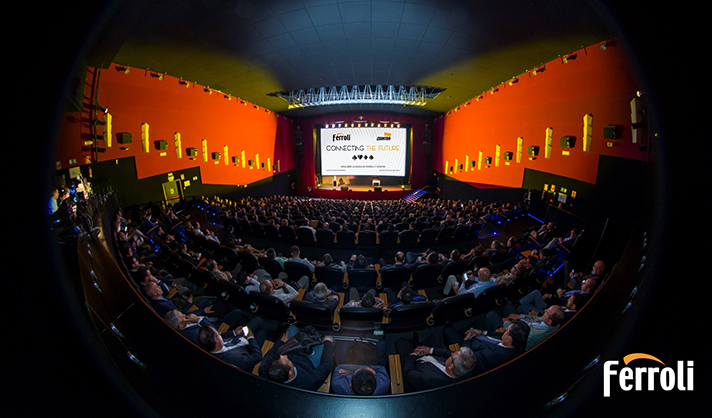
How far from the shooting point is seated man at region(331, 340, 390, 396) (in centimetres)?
122

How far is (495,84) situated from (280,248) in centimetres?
902

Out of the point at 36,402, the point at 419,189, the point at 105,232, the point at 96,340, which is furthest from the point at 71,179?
the point at 419,189

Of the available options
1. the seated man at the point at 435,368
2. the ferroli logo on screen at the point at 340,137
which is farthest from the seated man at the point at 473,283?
the ferroli logo on screen at the point at 340,137

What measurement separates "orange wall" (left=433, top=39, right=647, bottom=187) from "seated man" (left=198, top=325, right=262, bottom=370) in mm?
2808

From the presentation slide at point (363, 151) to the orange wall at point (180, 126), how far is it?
346cm

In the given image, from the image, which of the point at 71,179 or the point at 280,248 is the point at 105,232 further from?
the point at 280,248

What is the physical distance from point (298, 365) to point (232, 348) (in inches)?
22.6

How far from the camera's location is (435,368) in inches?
61.1

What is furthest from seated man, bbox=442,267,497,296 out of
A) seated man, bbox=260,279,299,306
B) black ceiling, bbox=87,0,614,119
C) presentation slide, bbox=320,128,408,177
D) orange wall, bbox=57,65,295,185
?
presentation slide, bbox=320,128,408,177

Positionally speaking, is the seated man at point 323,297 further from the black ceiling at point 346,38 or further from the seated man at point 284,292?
the black ceiling at point 346,38

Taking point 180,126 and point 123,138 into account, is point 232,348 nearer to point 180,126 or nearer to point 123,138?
point 123,138

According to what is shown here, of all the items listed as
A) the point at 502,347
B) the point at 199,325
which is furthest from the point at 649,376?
the point at 199,325

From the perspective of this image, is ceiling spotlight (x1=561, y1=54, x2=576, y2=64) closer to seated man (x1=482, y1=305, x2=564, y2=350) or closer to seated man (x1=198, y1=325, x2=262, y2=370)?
seated man (x1=482, y1=305, x2=564, y2=350)

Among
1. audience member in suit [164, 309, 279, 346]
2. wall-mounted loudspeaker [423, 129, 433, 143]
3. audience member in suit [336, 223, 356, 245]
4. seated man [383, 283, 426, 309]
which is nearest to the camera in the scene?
audience member in suit [164, 309, 279, 346]
